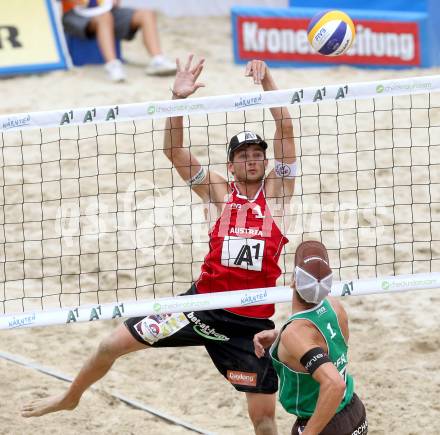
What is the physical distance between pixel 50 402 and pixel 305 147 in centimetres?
429

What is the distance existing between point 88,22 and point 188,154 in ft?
18.6

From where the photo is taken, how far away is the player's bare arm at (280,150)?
606cm

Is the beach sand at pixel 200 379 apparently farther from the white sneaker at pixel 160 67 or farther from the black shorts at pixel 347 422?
the white sneaker at pixel 160 67

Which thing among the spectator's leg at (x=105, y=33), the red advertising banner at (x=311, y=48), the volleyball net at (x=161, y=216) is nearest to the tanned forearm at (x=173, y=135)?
the volleyball net at (x=161, y=216)

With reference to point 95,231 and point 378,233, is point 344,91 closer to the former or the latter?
point 378,233

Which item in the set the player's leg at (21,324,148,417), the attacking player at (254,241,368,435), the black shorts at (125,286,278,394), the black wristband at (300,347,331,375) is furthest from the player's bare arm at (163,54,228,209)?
the black wristband at (300,347,331,375)

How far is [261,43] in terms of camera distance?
465 inches

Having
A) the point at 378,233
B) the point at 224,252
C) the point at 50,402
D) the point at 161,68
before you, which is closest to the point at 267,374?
the point at 224,252

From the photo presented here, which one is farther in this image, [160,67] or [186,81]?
[160,67]

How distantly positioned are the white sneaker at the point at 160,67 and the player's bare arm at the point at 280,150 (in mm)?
5273

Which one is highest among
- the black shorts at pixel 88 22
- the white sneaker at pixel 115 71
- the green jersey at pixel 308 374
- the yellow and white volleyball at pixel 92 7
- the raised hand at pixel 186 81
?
the yellow and white volleyball at pixel 92 7

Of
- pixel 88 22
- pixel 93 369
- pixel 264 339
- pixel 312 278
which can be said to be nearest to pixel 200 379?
pixel 93 369

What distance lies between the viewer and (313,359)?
4613mm

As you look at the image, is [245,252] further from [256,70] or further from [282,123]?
[256,70]
